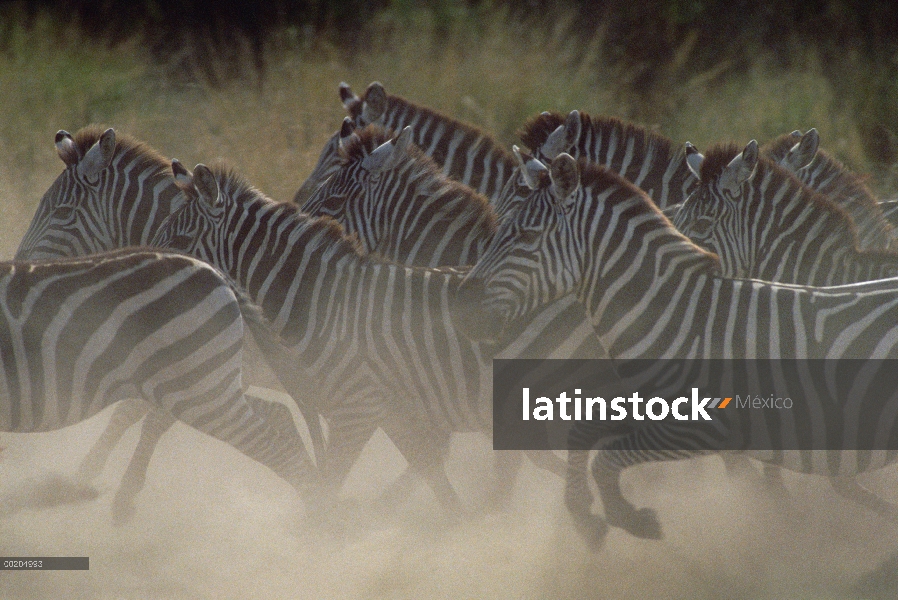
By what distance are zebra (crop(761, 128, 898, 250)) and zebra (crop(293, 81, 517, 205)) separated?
1.61m

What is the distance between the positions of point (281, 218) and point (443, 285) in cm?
91

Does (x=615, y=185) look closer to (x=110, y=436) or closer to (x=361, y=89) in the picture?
(x=110, y=436)

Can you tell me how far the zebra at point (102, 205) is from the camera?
206 inches

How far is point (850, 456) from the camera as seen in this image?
141 inches

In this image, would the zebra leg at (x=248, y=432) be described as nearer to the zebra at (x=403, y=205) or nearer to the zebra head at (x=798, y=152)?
the zebra at (x=403, y=205)

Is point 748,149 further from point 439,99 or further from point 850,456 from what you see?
point 439,99

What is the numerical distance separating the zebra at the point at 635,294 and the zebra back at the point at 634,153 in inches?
83.0

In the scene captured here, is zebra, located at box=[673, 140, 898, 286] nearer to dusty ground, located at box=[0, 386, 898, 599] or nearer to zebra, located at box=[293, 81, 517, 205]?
dusty ground, located at box=[0, 386, 898, 599]

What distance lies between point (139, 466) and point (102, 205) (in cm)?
153

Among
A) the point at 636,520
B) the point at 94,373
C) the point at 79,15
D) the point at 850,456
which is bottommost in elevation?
the point at 636,520

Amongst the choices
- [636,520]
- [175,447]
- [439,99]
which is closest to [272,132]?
[439,99]

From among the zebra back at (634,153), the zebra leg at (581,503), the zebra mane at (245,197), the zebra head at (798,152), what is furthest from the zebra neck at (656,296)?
the zebra back at (634,153)

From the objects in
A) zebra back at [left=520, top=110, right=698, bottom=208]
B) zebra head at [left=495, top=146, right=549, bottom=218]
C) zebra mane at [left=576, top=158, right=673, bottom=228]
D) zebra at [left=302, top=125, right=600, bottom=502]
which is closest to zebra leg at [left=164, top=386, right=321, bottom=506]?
zebra at [left=302, top=125, right=600, bottom=502]

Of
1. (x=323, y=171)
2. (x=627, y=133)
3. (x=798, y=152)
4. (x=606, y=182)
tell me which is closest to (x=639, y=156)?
(x=627, y=133)
